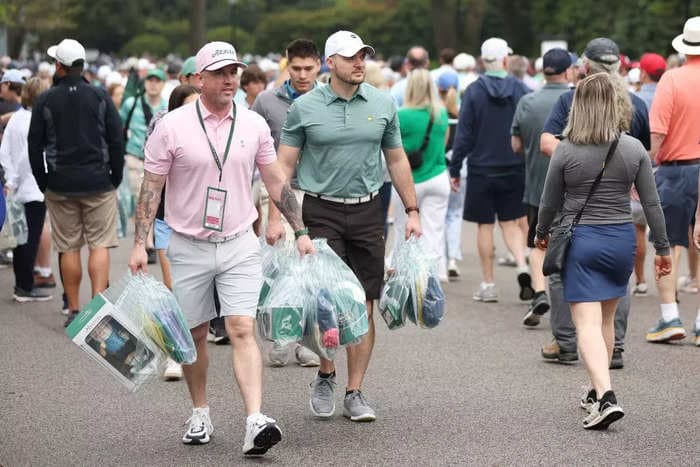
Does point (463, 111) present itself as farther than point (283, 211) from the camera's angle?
Yes

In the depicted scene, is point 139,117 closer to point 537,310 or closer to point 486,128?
point 486,128

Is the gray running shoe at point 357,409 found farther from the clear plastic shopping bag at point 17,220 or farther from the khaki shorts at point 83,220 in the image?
the clear plastic shopping bag at point 17,220

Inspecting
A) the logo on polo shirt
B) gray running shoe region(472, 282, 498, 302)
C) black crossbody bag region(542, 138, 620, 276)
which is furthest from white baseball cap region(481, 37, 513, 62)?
the logo on polo shirt

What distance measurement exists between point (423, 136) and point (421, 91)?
1.48 ft

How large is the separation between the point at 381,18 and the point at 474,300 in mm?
55869

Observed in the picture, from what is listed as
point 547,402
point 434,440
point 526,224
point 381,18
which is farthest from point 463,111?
point 381,18

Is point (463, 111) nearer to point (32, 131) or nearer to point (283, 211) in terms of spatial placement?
point (32, 131)

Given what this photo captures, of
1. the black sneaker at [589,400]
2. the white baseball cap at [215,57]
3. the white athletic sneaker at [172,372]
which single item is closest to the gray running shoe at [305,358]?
the white athletic sneaker at [172,372]

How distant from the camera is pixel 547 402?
8.48 metres

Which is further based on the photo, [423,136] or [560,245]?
[423,136]

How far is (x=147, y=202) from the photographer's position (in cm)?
727

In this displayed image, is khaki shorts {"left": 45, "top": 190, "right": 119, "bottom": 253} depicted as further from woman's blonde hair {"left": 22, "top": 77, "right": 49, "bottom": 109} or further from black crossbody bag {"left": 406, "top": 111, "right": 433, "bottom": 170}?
black crossbody bag {"left": 406, "top": 111, "right": 433, "bottom": 170}

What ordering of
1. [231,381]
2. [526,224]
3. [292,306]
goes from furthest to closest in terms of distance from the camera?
[526,224], [231,381], [292,306]

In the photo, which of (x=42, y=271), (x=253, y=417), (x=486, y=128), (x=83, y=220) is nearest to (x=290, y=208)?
(x=253, y=417)
